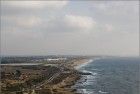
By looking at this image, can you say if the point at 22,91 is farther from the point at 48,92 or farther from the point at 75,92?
the point at 75,92

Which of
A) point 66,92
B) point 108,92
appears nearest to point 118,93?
point 108,92

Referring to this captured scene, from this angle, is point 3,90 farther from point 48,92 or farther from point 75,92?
point 75,92

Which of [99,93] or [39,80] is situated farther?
[39,80]

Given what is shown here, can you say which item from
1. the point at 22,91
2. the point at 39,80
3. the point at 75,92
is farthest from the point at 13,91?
the point at 39,80

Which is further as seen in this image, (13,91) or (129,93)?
(129,93)

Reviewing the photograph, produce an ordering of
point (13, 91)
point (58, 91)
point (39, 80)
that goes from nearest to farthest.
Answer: point (13, 91) < point (58, 91) < point (39, 80)

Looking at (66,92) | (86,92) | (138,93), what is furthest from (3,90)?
(138,93)

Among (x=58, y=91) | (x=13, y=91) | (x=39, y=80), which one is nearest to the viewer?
(x=13, y=91)
